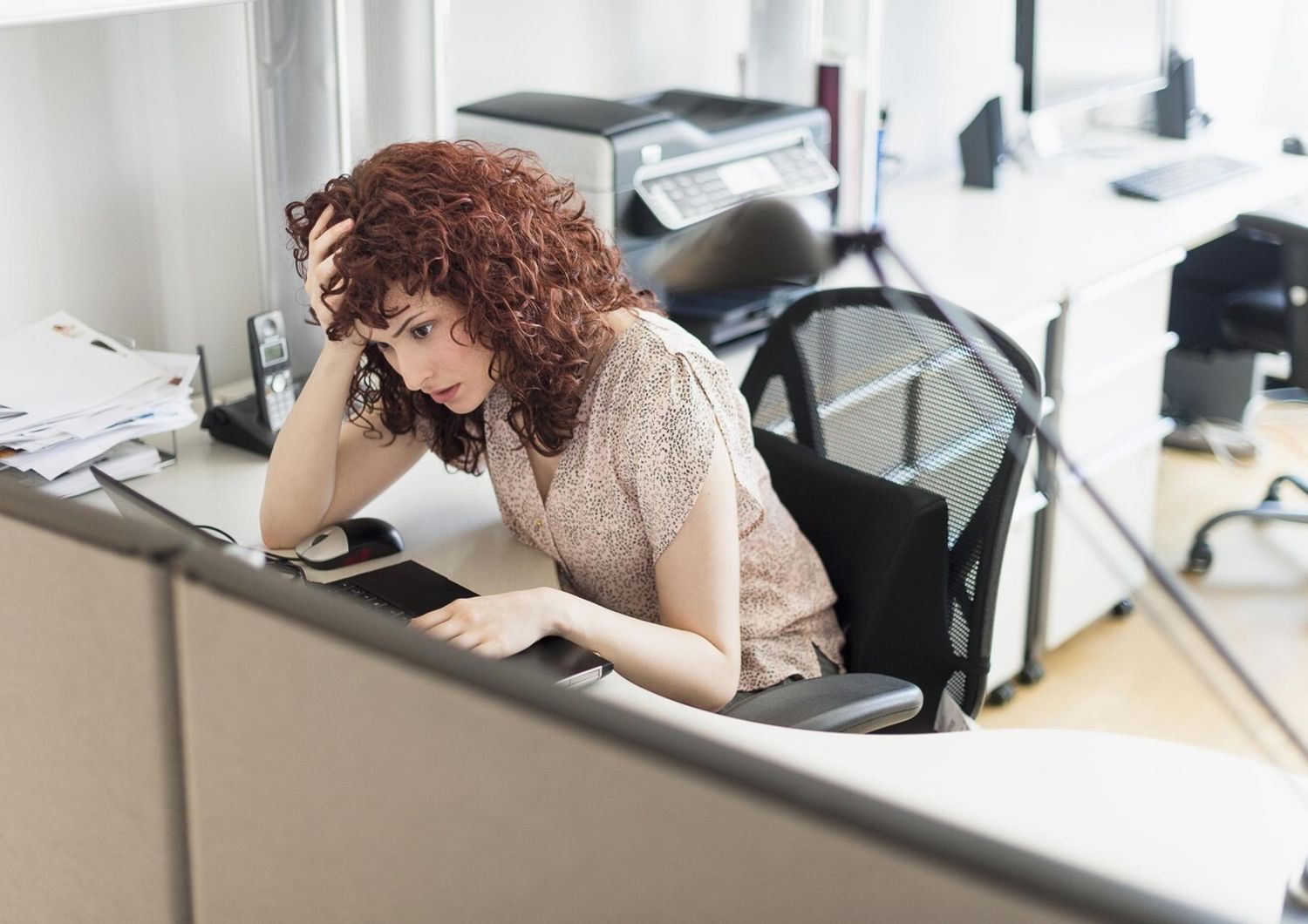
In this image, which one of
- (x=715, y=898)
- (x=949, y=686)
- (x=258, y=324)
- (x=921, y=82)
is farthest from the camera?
(x=921, y=82)

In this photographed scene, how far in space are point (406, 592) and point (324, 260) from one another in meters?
0.33

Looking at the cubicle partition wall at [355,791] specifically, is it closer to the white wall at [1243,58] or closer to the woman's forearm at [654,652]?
the woman's forearm at [654,652]

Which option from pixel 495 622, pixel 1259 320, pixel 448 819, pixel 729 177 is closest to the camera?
pixel 448 819

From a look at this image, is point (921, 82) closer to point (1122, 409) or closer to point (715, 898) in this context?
point (1122, 409)

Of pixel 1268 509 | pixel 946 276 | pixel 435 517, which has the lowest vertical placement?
pixel 1268 509

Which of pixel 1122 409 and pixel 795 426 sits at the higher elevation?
pixel 795 426

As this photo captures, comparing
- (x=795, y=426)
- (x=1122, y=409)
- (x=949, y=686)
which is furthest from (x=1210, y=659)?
(x=1122, y=409)

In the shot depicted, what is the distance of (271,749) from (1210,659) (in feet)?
1.31

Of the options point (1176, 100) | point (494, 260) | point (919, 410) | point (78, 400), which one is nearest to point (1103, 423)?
point (919, 410)

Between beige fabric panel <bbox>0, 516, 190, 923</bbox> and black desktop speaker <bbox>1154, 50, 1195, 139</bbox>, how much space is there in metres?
3.04

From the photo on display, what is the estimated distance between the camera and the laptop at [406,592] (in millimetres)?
1099

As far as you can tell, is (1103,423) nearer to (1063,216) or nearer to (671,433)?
(1063,216)

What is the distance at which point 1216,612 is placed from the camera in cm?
192

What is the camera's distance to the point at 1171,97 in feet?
10.6
